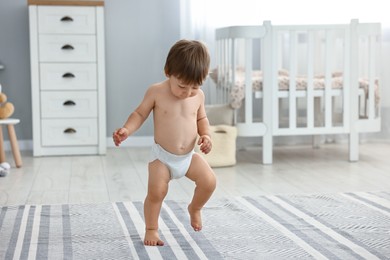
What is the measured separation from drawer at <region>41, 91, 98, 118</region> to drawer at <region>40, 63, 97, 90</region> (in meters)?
0.03

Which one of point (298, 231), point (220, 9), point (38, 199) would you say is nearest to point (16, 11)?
point (220, 9)

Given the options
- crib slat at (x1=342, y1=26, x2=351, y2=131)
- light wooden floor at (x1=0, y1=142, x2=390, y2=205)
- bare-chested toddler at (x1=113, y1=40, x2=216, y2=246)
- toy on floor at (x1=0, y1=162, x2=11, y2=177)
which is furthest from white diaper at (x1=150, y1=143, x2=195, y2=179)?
crib slat at (x1=342, y1=26, x2=351, y2=131)

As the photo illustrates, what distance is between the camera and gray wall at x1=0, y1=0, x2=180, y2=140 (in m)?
4.05

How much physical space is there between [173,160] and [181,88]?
203mm

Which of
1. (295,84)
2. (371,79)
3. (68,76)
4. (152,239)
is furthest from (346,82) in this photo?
(152,239)

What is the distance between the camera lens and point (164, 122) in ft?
6.28

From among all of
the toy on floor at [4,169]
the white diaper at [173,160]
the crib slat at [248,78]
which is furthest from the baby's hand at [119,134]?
the crib slat at [248,78]

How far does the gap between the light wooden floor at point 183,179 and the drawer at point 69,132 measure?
119mm

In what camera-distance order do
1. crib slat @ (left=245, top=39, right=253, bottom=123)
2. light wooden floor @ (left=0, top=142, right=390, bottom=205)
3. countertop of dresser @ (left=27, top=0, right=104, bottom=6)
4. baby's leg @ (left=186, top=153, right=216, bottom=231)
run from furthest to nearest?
countertop of dresser @ (left=27, top=0, right=104, bottom=6) → crib slat @ (left=245, top=39, right=253, bottom=123) → light wooden floor @ (left=0, top=142, right=390, bottom=205) → baby's leg @ (left=186, top=153, right=216, bottom=231)

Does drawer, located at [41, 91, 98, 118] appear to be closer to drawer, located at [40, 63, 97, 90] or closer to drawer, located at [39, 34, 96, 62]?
drawer, located at [40, 63, 97, 90]

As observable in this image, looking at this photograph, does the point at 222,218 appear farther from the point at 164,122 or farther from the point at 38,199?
the point at 38,199

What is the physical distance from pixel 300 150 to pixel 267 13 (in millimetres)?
843

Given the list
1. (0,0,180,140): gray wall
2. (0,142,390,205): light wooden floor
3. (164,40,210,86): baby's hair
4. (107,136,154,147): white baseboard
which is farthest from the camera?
(107,136,154,147): white baseboard

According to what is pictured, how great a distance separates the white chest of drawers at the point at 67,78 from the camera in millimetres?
3762
